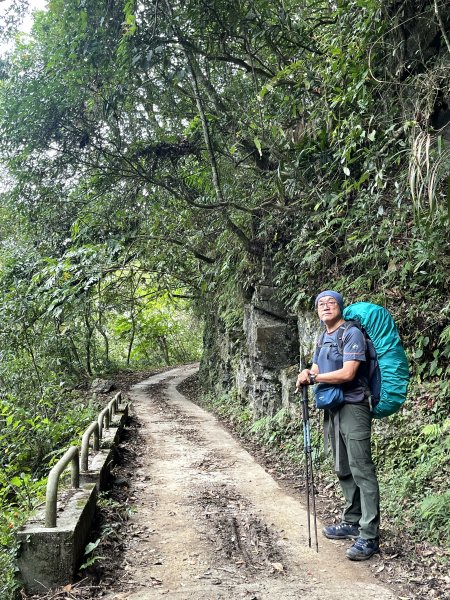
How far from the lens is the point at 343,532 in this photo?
445 cm

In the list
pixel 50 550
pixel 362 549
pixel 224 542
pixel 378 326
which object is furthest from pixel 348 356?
pixel 50 550

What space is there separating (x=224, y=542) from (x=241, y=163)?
294 inches

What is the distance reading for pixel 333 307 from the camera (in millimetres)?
4387

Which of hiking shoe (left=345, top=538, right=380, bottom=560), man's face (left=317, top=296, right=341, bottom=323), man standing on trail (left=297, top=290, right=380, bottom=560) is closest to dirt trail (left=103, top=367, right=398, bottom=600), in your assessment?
hiking shoe (left=345, top=538, right=380, bottom=560)

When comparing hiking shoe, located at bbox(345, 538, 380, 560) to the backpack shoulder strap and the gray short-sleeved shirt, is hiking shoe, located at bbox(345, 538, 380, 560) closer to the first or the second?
the gray short-sleeved shirt

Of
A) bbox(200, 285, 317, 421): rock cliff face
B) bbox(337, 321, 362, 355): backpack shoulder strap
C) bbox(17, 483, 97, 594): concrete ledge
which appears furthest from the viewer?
bbox(200, 285, 317, 421): rock cliff face

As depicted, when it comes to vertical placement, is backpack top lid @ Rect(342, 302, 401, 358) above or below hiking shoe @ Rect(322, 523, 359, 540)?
above

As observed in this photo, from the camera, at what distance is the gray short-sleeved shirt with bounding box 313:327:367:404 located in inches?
161

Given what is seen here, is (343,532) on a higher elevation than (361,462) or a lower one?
lower

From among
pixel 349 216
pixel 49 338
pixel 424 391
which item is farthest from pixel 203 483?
pixel 49 338

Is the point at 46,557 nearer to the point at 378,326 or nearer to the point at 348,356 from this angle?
the point at 348,356

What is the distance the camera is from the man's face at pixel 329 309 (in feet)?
14.4

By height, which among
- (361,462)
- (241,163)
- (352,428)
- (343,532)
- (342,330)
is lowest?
(343,532)

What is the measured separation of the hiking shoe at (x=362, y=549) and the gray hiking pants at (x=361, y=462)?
5 centimetres
